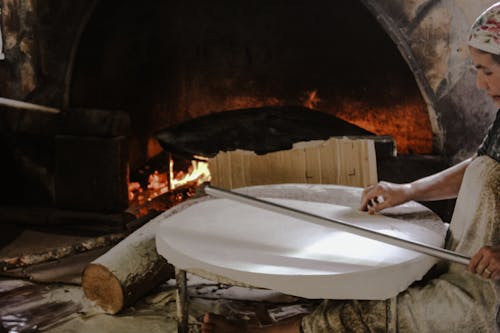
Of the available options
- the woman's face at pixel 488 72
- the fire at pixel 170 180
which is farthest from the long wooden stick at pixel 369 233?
the fire at pixel 170 180

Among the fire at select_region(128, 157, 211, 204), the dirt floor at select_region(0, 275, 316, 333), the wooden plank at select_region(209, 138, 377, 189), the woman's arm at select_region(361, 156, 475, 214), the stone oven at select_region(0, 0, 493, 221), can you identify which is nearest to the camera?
the woman's arm at select_region(361, 156, 475, 214)

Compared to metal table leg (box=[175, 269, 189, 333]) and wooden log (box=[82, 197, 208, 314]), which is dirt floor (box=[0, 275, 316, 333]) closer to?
wooden log (box=[82, 197, 208, 314])

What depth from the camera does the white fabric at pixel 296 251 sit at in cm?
220

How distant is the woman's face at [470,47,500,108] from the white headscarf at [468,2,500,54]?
25 millimetres

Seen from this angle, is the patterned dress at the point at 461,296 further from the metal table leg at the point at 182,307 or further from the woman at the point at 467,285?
the metal table leg at the point at 182,307

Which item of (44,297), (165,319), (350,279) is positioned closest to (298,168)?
(165,319)

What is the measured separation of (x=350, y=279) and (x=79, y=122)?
11.3 ft

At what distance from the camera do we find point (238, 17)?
553cm

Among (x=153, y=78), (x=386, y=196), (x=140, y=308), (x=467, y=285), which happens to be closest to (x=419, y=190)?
(x=386, y=196)

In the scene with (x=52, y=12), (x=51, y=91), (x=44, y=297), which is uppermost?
(x=52, y=12)

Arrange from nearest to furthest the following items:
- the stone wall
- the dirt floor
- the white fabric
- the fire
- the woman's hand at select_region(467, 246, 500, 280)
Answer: the woman's hand at select_region(467, 246, 500, 280) → the white fabric → the dirt floor → the stone wall → the fire

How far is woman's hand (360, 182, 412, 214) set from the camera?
112 inches

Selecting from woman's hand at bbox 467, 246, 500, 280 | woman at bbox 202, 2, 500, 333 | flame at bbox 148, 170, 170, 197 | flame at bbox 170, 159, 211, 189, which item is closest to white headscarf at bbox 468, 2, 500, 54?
woman at bbox 202, 2, 500, 333

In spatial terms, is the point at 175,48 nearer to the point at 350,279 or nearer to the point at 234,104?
the point at 234,104
